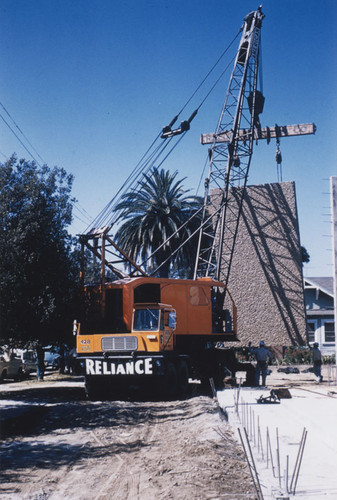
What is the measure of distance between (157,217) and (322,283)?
51.6ft

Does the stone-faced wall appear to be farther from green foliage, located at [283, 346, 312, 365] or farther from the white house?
the white house

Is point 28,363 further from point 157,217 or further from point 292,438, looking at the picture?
point 292,438

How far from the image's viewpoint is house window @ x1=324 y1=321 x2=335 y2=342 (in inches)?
1452

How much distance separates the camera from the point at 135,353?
14773 millimetres

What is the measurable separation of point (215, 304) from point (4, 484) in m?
12.7

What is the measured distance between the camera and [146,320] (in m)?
15.2

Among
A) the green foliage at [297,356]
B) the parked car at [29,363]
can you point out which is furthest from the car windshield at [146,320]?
the green foliage at [297,356]

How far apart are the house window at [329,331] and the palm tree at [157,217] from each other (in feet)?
44.2

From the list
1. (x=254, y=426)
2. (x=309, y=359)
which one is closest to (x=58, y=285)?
(x=254, y=426)

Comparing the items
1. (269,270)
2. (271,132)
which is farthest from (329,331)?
(271,132)

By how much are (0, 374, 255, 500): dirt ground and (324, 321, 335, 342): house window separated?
83.8 ft

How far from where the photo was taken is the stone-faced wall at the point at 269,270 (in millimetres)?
26625

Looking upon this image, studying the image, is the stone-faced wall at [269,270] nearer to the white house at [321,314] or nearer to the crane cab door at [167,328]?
the white house at [321,314]

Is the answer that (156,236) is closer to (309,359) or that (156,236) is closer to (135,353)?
(309,359)
